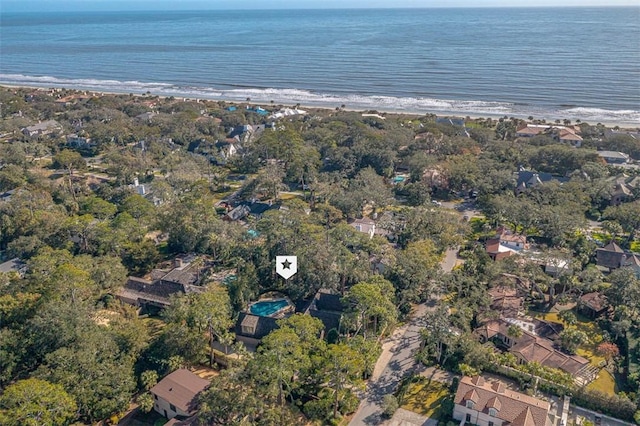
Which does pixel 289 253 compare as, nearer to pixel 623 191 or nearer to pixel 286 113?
pixel 623 191

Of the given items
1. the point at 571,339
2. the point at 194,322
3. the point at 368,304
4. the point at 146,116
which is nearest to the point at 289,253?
the point at 368,304

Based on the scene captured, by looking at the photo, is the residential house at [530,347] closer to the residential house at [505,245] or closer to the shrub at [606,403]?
the shrub at [606,403]

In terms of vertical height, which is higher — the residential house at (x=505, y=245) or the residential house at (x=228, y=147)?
the residential house at (x=228, y=147)

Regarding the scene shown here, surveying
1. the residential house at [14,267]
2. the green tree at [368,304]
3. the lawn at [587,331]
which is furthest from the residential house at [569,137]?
the residential house at [14,267]

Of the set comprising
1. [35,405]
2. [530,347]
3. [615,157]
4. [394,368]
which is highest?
[615,157]

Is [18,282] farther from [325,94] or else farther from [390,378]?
[325,94]
